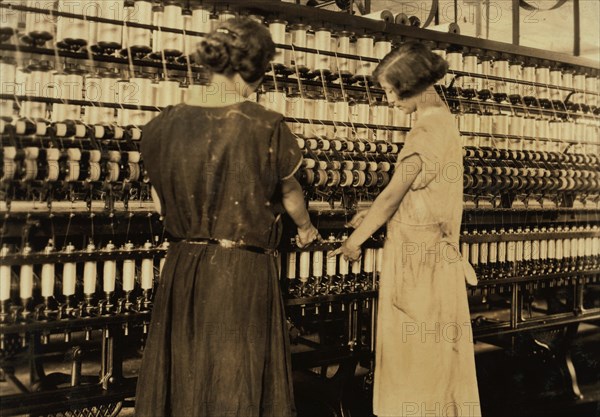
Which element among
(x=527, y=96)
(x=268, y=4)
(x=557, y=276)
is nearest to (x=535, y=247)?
(x=557, y=276)

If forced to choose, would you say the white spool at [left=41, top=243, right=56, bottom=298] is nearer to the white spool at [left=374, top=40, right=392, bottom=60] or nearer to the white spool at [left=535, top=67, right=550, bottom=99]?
the white spool at [left=374, top=40, right=392, bottom=60]

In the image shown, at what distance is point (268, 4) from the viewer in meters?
3.43

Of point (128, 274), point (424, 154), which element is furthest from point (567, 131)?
point (128, 274)

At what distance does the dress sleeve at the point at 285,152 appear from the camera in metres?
2.18

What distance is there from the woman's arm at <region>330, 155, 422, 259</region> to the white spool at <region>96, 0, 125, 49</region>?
4.60ft

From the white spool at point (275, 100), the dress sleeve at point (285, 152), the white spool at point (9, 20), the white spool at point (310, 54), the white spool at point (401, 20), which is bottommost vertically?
the dress sleeve at point (285, 152)

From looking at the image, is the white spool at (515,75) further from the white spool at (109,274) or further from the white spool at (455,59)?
the white spool at (109,274)

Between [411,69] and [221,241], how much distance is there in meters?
1.00

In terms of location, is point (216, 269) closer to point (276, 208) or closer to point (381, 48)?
point (276, 208)

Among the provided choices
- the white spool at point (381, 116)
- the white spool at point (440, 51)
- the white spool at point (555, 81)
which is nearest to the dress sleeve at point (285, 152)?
the white spool at point (381, 116)

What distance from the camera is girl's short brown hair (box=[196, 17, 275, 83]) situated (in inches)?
82.3

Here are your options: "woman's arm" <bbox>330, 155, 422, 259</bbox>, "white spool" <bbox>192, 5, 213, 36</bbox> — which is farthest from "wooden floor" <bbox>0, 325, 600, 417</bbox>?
"white spool" <bbox>192, 5, 213, 36</bbox>

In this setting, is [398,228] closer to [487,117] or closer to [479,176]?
[479,176]

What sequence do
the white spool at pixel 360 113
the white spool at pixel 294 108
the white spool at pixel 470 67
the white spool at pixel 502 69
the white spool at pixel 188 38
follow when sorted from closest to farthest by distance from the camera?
the white spool at pixel 188 38 → the white spool at pixel 294 108 → the white spool at pixel 360 113 → the white spool at pixel 470 67 → the white spool at pixel 502 69
